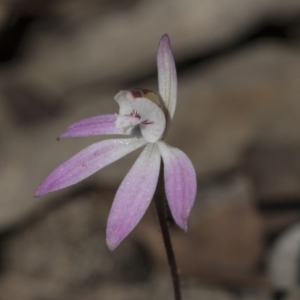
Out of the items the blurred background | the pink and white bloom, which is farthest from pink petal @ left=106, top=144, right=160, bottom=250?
the blurred background

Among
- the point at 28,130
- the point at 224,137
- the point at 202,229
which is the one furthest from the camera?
the point at 28,130

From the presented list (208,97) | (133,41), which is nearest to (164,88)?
(208,97)

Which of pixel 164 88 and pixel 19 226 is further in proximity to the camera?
pixel 19 226

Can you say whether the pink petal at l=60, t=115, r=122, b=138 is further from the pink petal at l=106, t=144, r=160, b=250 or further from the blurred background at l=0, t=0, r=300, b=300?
the blurred background at l=0, t=0, r=300, b=300

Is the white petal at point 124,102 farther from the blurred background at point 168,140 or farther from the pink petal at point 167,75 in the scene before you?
the blurred background at point 168,140

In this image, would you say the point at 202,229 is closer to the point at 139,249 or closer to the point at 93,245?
the point at 139,249

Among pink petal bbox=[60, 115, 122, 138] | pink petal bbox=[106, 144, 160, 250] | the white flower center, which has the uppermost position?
pink petal bbox=[60, 115, 122, 138]
